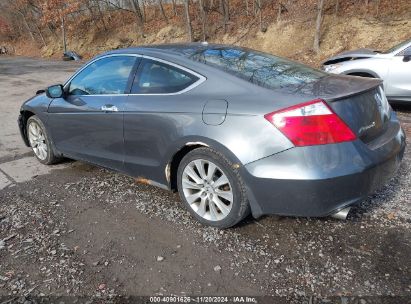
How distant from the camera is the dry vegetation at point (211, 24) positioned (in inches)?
598

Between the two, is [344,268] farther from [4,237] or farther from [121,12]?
[121,12]

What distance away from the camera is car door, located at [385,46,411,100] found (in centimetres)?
722

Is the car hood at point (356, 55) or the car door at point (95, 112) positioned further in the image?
the car hood at point (356, 55)

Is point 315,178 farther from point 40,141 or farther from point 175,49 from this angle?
point 40,141

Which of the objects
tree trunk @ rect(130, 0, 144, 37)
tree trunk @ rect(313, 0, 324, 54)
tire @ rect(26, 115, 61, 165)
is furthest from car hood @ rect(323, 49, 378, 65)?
tree trunk @ rect(130, 0, 144, 37)

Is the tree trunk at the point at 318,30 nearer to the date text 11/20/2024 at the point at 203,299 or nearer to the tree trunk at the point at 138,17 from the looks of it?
the date text 11/20/2024 at the point at 203,299

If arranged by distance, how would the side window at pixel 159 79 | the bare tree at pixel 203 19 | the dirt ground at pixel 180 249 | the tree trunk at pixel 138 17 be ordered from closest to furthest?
the dirt ground at pixel 180 249, the side window at pixel 159 79, the bare tree at pixel 203 19, the tree trunk at pixel 138 17

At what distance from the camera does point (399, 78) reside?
7.29 metres

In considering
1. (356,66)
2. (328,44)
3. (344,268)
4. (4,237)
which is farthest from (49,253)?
(328,44)

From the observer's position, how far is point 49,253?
3209 millimetres

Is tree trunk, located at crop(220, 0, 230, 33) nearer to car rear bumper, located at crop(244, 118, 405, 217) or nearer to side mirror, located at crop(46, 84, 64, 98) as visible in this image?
side mirror, located at crop(46, 84, 64, 98)

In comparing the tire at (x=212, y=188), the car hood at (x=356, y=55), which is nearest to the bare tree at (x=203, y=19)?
the car hood at (x=356, y=55)

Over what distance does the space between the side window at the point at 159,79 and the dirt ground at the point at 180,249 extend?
3.72 feet

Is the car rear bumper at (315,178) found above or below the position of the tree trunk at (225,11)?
above
